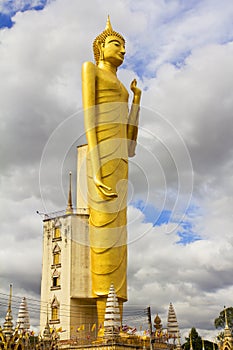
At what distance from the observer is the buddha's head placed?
26.8 meters

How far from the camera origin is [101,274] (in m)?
24.3

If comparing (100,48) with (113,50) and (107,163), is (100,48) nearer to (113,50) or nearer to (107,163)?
(113,50)

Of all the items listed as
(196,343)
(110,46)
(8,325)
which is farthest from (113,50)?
(196,343)

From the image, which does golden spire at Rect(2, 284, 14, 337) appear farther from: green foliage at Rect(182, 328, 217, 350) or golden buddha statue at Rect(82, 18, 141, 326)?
green foliage at Rect(182, 328, 217, 350)

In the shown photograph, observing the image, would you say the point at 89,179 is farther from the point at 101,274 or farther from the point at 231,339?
the point at 231,339

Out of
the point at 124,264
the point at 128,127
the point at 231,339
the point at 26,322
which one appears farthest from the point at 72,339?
the point at 128,127

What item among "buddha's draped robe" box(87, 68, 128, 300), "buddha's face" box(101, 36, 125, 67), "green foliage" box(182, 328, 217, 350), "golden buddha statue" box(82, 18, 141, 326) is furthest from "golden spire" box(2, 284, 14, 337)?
"green foliage" box(182, 328, 217, 350)

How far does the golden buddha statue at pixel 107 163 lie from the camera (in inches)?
963

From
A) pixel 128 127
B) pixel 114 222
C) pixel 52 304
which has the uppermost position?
pixel 128 127

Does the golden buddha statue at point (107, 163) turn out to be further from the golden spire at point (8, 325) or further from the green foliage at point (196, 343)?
the green foliage at point (196, 343)

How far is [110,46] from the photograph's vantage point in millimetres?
26859

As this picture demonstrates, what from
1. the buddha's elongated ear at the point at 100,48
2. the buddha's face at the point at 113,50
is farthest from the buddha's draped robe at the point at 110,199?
the buddha's elongated ear at the point at 100,48

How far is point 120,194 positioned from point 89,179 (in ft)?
5.57

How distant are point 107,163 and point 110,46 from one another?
20.4 ft
